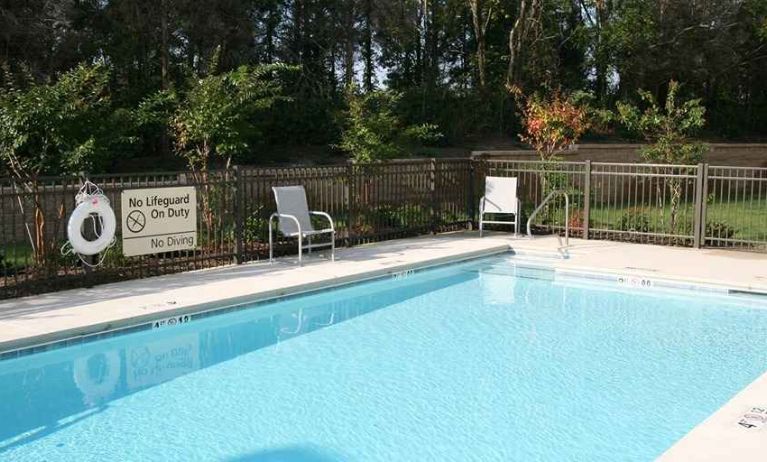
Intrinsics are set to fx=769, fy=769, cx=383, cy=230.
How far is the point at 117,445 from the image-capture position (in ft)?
15.8

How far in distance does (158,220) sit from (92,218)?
79cm

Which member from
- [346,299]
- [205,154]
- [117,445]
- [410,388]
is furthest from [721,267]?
[117,445]

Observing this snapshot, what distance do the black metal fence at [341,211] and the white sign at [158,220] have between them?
0.47ft

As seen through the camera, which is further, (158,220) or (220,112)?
(220,112)

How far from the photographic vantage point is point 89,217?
8.58 meters

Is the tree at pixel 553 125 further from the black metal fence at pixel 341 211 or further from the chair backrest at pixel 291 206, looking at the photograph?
the chair backrest at pixel 291 206

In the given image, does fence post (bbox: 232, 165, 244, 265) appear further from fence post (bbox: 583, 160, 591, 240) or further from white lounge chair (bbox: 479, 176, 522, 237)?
fence post (bbox: 583, 160, 591, 240)

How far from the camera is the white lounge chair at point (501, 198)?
12.8m

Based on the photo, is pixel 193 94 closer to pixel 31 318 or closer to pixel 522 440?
pixel 31 318

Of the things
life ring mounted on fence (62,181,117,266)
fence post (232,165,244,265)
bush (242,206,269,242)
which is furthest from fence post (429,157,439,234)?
life ring mounted on fence (62,181,117,266)

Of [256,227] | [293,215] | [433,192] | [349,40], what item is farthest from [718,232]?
[349,40]

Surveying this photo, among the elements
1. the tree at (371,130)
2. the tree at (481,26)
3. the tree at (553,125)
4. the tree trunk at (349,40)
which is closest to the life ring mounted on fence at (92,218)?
the tree at (371,130)

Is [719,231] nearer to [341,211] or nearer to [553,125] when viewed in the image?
[553,125]

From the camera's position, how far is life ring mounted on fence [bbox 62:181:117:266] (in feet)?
27.0
